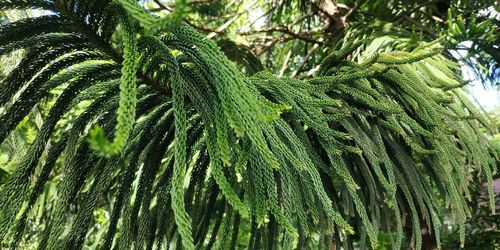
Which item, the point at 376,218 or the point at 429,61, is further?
the point at 429,61

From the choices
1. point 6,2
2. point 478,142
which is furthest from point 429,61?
point 6,2

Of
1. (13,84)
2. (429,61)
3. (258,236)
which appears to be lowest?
(258,236)

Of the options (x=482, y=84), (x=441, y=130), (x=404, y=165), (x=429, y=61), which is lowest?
(x=404, y=165)

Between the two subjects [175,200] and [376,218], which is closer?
[175,200]

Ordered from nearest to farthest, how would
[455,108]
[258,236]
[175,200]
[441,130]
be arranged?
[175,200] → [258,236] → [441,130] → [455,108]

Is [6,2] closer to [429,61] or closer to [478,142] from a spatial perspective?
[429,61]

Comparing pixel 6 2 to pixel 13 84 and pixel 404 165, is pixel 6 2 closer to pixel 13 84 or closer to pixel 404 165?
pixel 13 84

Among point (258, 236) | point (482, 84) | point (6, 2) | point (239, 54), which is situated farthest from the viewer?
point (482, 84)

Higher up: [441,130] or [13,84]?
[441,130]

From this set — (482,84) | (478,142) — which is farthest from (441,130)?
(482,84)
